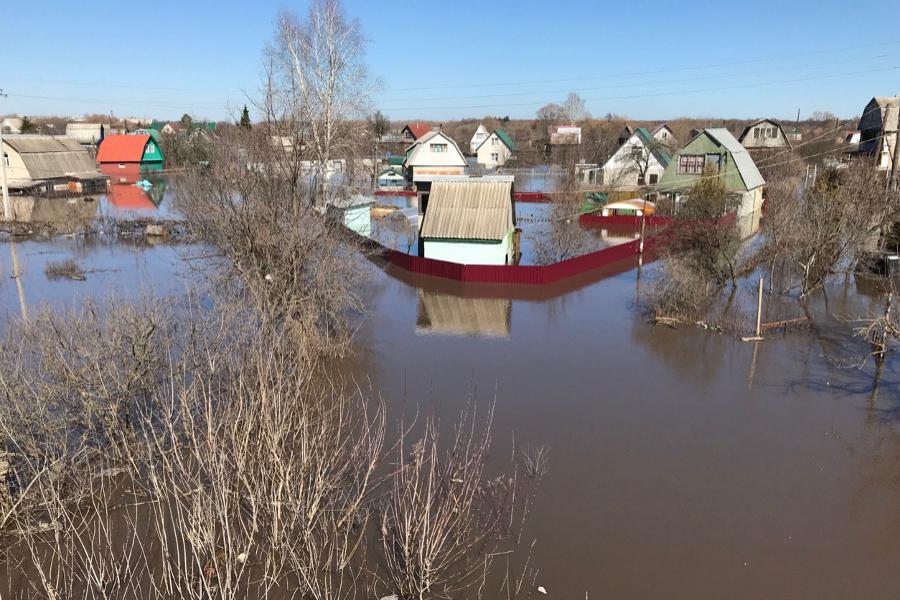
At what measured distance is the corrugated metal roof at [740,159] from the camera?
33438 millimetres

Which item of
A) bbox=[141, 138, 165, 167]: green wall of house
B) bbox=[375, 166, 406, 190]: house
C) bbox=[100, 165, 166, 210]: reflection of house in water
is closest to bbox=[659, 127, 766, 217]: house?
bbox=[375, 166, 406, 190]: house

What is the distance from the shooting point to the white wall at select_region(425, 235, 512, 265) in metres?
22.4

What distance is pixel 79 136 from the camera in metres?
77.4

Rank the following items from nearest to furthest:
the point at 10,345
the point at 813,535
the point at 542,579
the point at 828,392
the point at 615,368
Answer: the point at 542,579, the point at 813,535, the point at 10,345, the point at 828,392, the point at 615,368

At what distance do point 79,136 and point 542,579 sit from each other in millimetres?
88190

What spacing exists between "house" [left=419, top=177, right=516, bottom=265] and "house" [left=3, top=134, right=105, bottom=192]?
3611cm

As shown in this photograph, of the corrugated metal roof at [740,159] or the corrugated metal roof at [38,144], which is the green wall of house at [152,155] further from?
the corrugated metal roof at [740,159]

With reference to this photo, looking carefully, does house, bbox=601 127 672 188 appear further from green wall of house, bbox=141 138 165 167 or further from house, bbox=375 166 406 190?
green wall of house, bbox=141 138 165 167

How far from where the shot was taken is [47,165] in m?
46.4

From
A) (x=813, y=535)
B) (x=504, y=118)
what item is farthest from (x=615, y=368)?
(x=504, y=118)

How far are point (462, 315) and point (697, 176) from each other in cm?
2275

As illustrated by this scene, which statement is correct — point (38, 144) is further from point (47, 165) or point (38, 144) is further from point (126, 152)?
point (126, 152)

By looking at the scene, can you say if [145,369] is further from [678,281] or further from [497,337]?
[678,281]

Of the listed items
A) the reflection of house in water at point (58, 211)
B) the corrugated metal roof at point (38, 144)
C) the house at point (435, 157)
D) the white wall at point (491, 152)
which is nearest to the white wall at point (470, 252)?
the reflection of house in water at point (58, 211)
